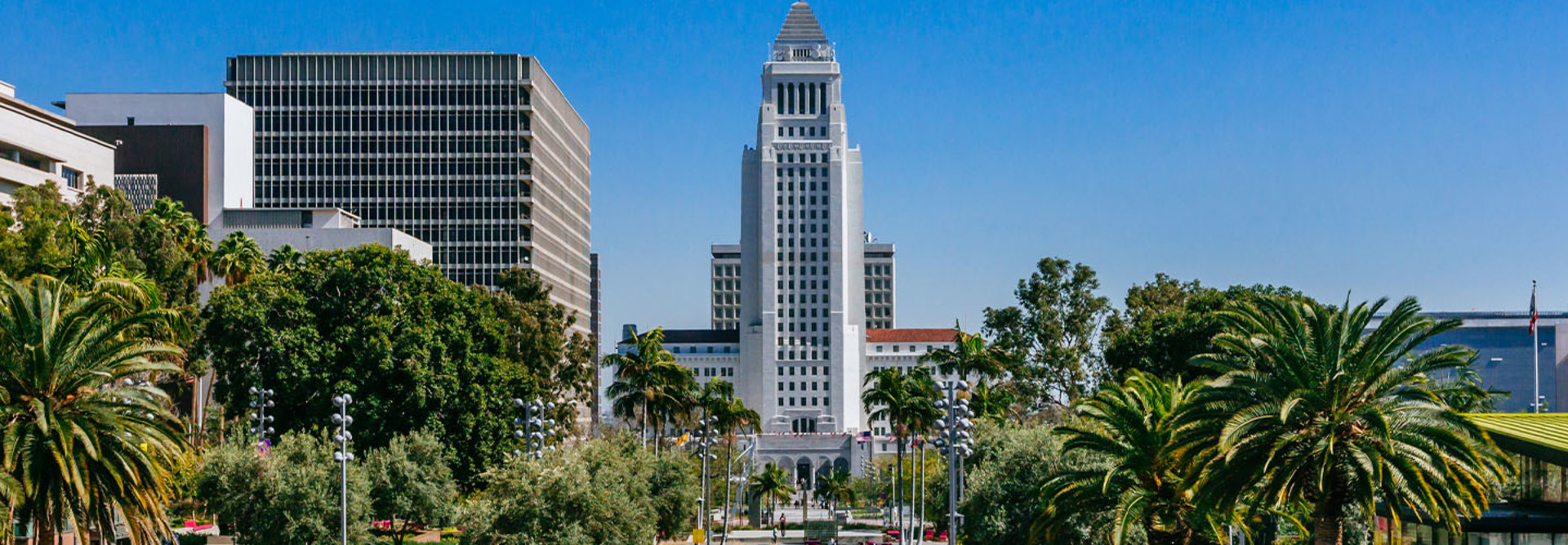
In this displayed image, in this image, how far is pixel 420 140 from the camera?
136875mm

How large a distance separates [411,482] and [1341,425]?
3546cm

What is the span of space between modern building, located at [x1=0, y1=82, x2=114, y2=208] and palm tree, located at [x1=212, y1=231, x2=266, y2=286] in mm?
7432

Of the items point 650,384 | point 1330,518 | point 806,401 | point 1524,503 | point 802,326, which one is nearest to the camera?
point 1330,518

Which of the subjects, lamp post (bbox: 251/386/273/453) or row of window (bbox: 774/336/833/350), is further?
row of window (bbox: 774/336/833/350)

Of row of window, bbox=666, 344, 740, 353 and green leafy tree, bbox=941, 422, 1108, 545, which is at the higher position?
row of window, bbox=666, 344, 740, 353

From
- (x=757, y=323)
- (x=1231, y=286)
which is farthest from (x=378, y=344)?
(x=757, y=323)

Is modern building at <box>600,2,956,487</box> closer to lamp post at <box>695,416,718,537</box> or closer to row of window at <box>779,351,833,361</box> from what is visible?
row of window at <box>779,351,833,361</box>

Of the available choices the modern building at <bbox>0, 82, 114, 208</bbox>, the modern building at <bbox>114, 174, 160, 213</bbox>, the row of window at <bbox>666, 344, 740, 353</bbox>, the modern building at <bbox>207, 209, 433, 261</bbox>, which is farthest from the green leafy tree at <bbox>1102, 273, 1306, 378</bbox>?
the row of window at <bbox>666, 344, 740, 353</bbox>

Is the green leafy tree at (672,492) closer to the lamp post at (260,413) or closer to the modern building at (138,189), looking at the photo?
the lamp post at (260,413)

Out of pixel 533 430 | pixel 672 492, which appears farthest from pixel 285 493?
pixel 672 492

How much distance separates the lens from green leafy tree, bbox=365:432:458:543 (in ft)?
184

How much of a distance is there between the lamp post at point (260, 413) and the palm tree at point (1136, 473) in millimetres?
30778

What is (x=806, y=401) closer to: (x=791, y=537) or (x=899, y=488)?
(x=791, y=537)

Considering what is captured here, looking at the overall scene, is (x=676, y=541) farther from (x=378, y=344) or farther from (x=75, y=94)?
(x=75, y=94)
